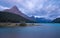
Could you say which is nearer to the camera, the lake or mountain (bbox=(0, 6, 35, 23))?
the lake

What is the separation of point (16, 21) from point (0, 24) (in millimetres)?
2185

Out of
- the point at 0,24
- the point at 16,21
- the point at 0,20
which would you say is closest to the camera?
the point at 0,20

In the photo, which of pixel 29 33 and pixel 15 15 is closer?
→ pixel 29 33

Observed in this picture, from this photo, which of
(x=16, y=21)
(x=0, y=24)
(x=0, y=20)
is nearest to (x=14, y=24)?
(x=16, y=21)

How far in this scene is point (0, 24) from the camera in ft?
44.6

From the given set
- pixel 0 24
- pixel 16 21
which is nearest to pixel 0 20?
pixel 0 24

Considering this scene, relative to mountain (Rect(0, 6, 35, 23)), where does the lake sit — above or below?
below

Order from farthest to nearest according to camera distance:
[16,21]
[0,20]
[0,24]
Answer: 1. [16,21]
2. [0,24]
3. [0,20]

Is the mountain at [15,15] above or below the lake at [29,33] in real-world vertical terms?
above

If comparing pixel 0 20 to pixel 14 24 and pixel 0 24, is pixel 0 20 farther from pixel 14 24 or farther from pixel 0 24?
pixel 14 24

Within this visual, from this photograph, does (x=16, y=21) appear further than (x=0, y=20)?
Yes

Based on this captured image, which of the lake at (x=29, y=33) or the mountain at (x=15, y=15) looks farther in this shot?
the mountain at (x=15, y=15)

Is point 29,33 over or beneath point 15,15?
beneath

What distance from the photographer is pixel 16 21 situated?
48.6 ft
